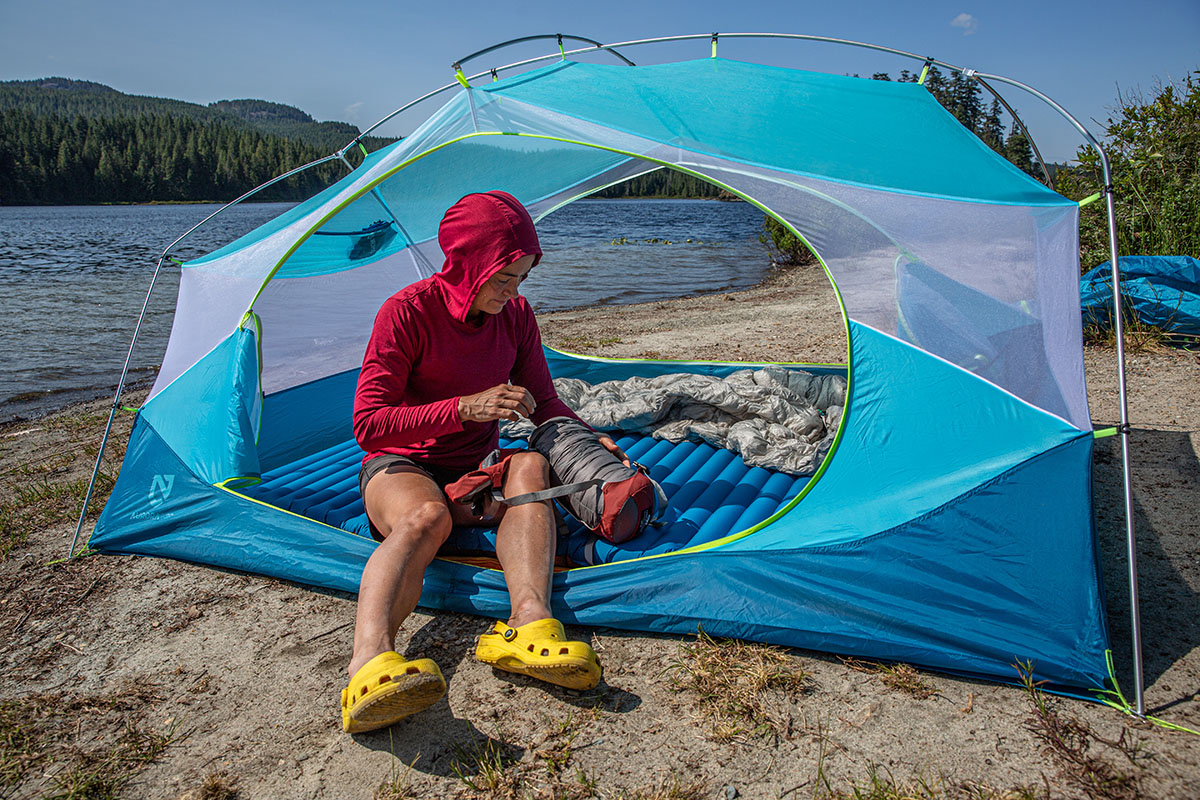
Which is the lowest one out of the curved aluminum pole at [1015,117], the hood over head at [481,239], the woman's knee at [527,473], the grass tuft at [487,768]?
the grass tuft at [487,768]

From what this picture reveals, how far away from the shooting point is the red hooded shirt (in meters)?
2.33

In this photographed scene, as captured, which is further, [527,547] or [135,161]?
[135,161]

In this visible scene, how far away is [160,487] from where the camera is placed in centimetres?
305

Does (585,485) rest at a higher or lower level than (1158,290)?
lower

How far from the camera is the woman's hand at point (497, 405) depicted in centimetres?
223

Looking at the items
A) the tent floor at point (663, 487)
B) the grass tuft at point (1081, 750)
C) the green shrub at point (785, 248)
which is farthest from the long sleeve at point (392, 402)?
the green shrub at point (785, 248)

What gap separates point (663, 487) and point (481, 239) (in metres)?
1.38

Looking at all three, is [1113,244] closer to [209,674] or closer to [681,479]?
[681,479]

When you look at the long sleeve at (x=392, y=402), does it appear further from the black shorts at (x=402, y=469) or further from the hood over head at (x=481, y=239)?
the hood over head at (x=481, y=239)

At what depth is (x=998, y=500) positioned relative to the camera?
2.10 metres

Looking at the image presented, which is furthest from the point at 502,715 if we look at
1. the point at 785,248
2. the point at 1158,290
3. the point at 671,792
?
the point at 785,248

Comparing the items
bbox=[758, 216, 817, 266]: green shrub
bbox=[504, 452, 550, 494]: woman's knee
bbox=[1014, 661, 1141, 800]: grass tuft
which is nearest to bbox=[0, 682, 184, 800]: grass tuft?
bbox=[504, 452, 550, 494]: woman's knee

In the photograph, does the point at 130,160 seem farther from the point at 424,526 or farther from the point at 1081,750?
the point at 1081,750

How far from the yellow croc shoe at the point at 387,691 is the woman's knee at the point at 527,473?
70 centimetres
